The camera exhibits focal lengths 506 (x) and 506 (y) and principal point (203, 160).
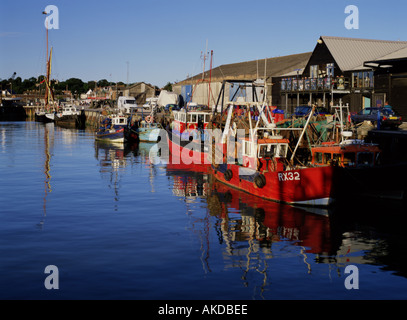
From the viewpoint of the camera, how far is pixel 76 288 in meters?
16.6

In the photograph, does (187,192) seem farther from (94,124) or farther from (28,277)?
(94,124)

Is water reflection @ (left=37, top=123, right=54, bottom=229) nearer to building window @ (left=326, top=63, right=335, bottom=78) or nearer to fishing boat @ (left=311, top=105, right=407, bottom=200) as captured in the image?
fishing boat @ (left=311, top=105, right=407, bottom=200)

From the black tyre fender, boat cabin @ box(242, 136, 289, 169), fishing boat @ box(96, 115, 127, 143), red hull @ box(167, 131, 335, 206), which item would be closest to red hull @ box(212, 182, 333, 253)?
red hull @ box(167, 131, 335, 206)

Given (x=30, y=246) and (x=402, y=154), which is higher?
(x=402, y=154)

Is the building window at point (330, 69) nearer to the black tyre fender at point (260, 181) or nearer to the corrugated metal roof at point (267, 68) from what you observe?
the corrugated metal roof at point (267, 68)

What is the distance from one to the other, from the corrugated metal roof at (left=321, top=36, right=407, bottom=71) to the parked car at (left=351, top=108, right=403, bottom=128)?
15861 mm

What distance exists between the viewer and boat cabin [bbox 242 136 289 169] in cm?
3109

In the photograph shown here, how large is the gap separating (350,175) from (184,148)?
25.9 m

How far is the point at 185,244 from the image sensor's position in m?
21.9

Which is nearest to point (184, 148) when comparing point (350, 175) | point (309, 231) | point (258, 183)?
point (258, 183)

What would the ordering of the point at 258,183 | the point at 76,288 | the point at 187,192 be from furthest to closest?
the point at 187,192 → the point at 258,183 → the point at 76,288

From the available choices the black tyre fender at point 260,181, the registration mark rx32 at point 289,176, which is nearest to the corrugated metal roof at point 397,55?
the black tyre fender at point 260,181

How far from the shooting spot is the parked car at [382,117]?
139 ft

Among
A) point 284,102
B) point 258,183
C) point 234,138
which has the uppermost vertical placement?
point 284,102
